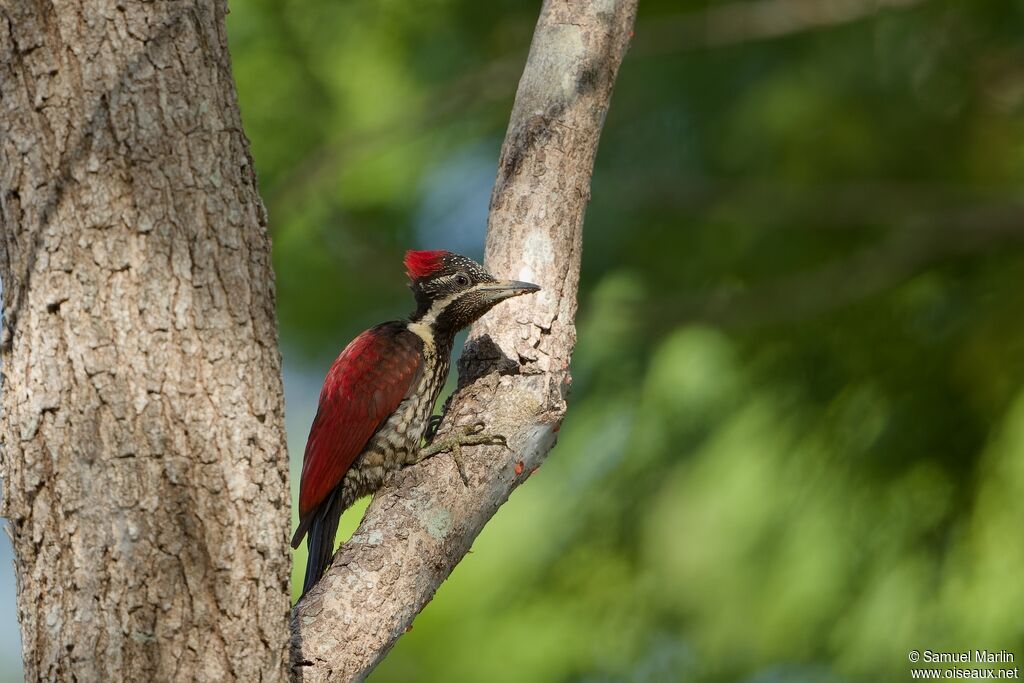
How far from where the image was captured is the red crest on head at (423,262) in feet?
11.5

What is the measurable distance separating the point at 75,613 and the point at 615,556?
2.56 meters

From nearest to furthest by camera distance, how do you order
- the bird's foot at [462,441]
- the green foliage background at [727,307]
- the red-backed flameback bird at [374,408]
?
the bird's foot at [462,441], the red-backed flameback bird at [374,408], the green foliage background at [727,307]

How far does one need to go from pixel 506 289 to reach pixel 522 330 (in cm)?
12

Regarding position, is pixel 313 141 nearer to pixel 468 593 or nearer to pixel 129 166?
pixel 468 593

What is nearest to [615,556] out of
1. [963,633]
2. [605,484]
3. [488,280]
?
[605,484]

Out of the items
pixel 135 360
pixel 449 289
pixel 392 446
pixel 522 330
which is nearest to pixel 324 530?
pixel 392 446

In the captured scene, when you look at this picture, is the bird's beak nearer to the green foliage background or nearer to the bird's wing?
the bird's wing

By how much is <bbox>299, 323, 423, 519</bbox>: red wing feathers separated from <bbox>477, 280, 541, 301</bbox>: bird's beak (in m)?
0.52

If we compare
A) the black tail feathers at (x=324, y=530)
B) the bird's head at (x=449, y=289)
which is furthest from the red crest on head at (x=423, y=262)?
the black tail feathers at (x=324, y=530)

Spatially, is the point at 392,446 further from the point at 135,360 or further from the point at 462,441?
the point at 135,360

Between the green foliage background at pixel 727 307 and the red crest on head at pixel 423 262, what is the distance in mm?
852

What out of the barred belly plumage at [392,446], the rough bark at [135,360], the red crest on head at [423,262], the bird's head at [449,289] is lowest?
the rough bark at [135,360]

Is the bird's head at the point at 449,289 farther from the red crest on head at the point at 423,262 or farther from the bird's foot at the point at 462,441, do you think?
the bird's foot at the point at 462,441

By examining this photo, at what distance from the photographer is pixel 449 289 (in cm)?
339
